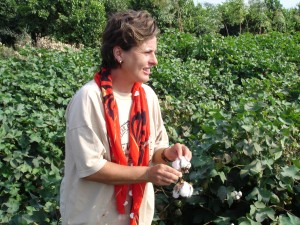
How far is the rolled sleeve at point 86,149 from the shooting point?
1.57 metres

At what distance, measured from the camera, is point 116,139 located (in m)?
1.63

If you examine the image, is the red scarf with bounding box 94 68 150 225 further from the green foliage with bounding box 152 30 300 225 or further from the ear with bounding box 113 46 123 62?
the green foliage with bounding box 152 30 300 225

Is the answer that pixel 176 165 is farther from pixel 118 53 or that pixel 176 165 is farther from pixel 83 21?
pixel 83 21

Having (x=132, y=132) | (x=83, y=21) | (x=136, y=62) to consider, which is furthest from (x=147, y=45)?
(x=83, y=21)

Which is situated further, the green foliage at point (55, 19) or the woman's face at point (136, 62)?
the green foliage at point (55, 19)

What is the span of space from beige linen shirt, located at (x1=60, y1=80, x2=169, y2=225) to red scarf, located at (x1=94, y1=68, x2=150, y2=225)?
0.07ft

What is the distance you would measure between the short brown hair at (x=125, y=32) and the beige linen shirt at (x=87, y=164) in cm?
16

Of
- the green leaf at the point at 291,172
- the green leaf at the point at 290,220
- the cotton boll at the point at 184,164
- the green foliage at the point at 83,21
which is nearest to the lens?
the cotton boll at the point at 184,164

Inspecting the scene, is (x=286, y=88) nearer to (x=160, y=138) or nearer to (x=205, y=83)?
(x=205, y=83)

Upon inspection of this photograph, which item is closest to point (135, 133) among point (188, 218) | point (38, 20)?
point (188, 218)

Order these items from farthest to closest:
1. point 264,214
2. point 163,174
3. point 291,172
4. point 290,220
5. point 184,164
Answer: point 291,172
point 264,214
point 290,220
point 184,164
point 163,174

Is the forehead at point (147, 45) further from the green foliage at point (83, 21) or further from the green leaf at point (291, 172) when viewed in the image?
the green foliage at point (83, 21)

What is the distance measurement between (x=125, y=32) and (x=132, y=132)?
37cm

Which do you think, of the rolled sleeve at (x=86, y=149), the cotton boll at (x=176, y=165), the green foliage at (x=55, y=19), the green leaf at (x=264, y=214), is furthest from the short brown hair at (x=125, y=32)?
the green foliage at (x=55, y=19)
